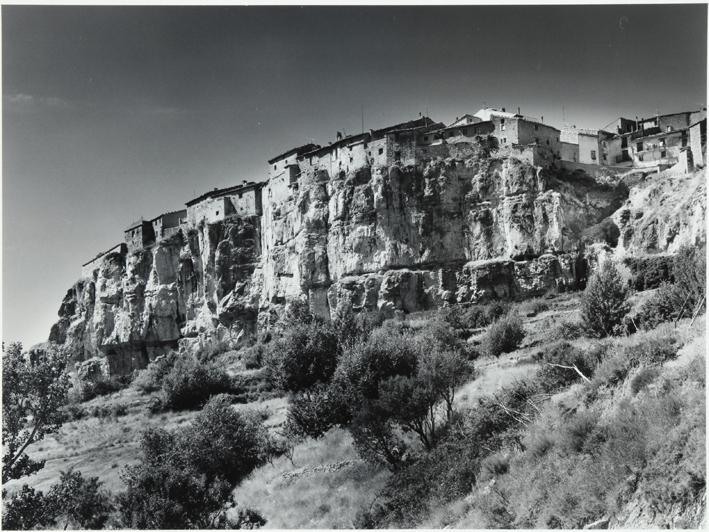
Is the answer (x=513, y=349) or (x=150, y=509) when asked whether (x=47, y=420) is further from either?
(x=513, y=349)

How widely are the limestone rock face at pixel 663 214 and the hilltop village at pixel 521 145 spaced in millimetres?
2404

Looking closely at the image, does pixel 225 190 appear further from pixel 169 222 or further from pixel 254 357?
pixel 254 357

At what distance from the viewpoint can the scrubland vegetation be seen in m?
10.6

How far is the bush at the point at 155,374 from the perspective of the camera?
190 ft

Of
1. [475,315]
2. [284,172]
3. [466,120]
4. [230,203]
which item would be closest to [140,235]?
[230,203]

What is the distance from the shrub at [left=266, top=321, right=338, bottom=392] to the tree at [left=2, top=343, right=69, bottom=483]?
1137 cm

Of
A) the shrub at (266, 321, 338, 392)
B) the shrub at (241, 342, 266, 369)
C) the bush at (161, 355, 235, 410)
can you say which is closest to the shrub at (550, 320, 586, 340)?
the shrub at (266, 321, 338, 392)

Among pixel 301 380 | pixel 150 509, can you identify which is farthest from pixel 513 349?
pixel 150 509

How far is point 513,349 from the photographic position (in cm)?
3569

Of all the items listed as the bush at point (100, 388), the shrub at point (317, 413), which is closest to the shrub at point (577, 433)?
the shrub at point (317, 413)

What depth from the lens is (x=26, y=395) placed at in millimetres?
18422

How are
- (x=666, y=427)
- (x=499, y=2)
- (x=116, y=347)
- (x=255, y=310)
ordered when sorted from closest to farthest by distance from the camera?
(x=666, y=427), (x=499, y=2), (x=255, y=310), (x=116, y=347)

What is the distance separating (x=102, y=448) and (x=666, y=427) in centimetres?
3350

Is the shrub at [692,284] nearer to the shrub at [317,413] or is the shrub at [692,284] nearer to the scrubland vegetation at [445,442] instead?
the scrubland vegetation at [445,442]
